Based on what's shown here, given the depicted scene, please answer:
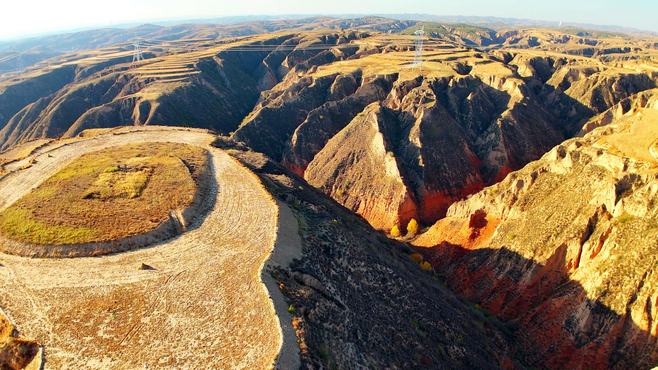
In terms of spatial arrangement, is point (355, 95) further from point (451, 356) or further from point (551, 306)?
point (451, 356)

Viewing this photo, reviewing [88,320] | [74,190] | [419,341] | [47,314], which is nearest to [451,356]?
[419,341]

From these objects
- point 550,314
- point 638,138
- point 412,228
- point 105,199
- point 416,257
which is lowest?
point 412,228

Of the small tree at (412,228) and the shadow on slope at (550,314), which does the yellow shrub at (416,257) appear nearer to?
the shadow on slope at (550,314)

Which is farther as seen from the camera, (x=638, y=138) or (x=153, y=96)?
(x=153, y=96)

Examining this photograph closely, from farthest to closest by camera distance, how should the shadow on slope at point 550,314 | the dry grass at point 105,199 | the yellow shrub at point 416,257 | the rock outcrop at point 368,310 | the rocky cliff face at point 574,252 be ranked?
the yellow shrub at point 416,257 < the rocky cliff face at point 574,252 < the shadow on slope at point 550,314 < the dry grass at point 105,199 < the rock outcrop at point 368,310

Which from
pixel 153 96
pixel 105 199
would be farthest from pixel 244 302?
pixel 153 96

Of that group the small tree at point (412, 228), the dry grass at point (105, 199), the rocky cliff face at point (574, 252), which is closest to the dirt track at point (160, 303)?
the dry grass at point (105, 199)

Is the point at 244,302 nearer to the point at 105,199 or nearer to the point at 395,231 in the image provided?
the point at 105,199
